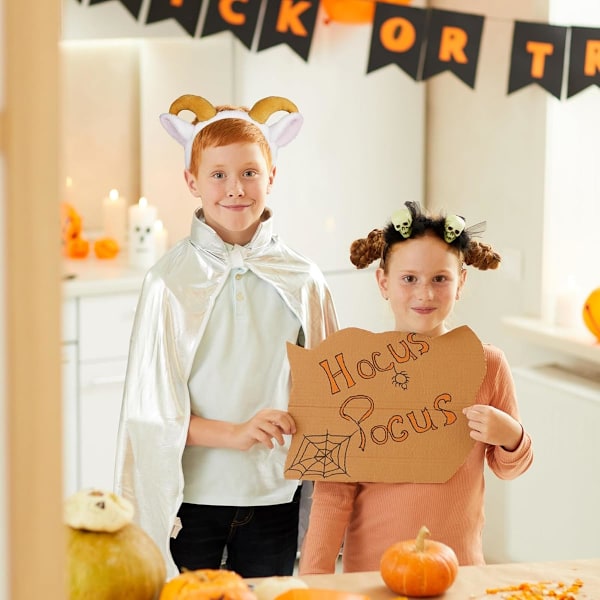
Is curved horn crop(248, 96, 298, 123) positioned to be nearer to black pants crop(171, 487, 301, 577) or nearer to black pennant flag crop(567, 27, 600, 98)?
black pants crop(171, 487, 301, 577)

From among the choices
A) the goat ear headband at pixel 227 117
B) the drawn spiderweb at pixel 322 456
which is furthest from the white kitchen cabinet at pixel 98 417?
the drawn spiderweb at pixel 322 456

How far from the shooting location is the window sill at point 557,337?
2.72m

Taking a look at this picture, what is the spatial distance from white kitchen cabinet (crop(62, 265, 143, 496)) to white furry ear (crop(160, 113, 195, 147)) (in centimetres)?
134

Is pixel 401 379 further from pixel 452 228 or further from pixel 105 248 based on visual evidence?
pixel 105 248

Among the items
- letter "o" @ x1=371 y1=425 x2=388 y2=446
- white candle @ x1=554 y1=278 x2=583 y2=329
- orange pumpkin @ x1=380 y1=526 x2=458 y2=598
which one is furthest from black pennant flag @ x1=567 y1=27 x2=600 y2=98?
orange pumpkin @ x1=380 y1=526 x2=458 y2=598

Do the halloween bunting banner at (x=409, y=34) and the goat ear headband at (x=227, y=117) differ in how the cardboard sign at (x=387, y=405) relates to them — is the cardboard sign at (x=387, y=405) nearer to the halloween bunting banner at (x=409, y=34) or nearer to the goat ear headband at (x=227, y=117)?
the goat ear headband at (x=227, y=117)

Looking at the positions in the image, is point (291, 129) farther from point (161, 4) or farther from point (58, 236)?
point (161, 4)

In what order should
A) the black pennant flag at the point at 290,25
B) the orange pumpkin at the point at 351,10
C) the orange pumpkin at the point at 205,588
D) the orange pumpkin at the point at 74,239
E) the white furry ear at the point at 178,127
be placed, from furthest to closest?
the orange pumpkin at the point at 74,239 → the orange pumpkin at the point at 351,10 → the black pennant flag at the point at 290,25 → the white furry ear at the point at 178,127 → the orange pumpkin at the point at 205,588

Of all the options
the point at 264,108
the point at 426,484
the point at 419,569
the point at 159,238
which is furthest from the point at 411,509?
the point at 159,238

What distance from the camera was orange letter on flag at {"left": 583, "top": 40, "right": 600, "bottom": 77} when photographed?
9.04 feet

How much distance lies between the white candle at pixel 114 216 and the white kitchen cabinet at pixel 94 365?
1.05 ft

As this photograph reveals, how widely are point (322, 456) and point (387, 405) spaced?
0.38 ft

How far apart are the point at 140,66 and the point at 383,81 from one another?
0.80 m

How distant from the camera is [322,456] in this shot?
1.45m
